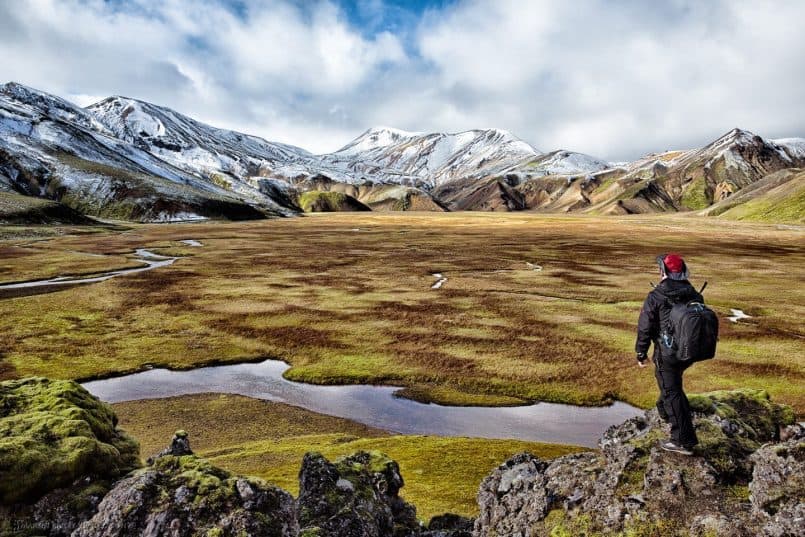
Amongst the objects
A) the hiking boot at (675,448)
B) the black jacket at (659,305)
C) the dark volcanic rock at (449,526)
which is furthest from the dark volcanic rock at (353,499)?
the black jacket at (659,305)

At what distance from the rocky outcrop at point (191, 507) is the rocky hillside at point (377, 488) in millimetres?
22

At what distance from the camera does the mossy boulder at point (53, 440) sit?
10.1 metres

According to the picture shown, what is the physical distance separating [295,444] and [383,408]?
7890 mm

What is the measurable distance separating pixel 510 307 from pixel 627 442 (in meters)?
45.5

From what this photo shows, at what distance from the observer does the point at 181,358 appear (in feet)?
133

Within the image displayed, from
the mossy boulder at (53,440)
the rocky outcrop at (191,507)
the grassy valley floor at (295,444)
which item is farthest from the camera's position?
the grassy valley floor at (295,444)

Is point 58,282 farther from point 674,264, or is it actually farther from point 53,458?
point 674,264

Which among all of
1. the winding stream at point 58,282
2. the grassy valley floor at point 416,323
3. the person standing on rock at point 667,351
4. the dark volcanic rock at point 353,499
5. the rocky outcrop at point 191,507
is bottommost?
the winding stream at point 58,282

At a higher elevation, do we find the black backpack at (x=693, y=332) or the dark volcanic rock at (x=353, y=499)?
the black backpack at (x=693, y=332)

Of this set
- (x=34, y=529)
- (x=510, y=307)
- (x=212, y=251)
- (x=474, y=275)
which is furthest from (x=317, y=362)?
(x=212, y=251)

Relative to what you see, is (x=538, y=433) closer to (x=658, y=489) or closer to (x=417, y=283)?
(x=658, y=489)

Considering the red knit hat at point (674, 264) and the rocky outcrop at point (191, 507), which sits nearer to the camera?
the rocky outcrop at point (191, 507)

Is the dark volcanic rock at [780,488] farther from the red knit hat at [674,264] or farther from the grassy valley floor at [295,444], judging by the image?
the grassy valley floor at [295,444]

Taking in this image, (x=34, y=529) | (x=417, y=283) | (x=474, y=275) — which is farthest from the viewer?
(x=474, y=275)
